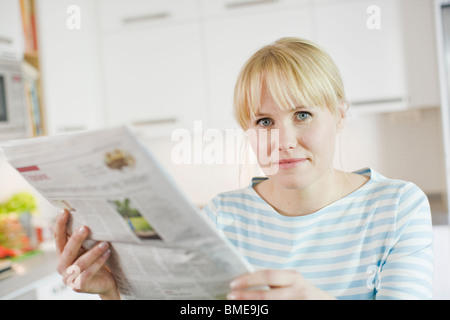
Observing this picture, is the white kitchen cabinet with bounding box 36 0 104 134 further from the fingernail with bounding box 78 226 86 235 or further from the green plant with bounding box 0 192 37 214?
the fingernail with bounding box 78 226 86 235

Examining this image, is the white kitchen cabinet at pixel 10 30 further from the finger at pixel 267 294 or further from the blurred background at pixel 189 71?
the finger at pixel 267 294

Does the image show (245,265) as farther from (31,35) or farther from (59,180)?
(31,35)

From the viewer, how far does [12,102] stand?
1.85 metres

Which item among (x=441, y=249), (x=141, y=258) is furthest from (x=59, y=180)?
(x=441, y=249)

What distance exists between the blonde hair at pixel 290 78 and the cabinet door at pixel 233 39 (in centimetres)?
131

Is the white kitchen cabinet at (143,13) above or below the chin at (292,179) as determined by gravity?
above

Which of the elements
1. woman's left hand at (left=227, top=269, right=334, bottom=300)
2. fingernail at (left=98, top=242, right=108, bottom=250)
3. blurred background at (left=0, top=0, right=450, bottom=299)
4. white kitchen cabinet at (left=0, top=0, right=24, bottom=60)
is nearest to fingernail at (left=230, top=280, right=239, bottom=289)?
woman's left hand at (left=227, top=269, right=334, bottom=300)

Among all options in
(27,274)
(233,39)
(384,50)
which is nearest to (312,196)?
(27,274)

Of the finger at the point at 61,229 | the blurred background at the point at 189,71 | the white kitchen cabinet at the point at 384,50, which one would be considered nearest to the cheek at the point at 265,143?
the finger at the point at 61,229

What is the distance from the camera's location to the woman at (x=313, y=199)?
26.4 inches

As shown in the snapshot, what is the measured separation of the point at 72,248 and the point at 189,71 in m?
1.62

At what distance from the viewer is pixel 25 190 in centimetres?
218

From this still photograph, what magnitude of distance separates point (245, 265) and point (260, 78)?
354 mm

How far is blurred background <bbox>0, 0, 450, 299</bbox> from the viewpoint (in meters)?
1.84
